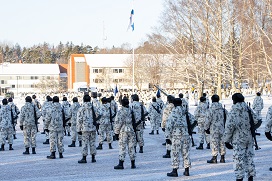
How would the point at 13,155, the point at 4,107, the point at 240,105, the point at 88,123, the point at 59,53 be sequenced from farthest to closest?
the point at 59,53 → the point at 4,107 → the point at 13,155 → the point at 88,123 → the point at 240,105

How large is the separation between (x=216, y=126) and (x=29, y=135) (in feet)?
20.0

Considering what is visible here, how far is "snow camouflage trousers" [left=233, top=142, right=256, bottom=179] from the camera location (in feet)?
30.9

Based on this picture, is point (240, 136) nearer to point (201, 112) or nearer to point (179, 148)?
point (179, 148)

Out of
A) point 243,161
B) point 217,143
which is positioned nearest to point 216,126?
point 217,143

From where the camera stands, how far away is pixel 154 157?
14656mm

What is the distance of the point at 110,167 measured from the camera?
12.7 metres

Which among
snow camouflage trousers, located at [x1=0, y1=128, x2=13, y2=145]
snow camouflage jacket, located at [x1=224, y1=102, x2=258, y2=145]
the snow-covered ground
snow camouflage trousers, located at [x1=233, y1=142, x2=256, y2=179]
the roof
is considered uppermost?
the roof

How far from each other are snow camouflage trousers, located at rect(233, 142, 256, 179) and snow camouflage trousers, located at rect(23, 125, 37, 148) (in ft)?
26.7

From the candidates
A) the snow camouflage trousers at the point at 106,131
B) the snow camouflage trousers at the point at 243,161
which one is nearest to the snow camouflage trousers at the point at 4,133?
the snow camouflage trousers at the point at 106,131

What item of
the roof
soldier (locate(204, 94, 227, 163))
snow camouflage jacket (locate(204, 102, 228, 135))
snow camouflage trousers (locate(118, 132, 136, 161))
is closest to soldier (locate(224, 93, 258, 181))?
snow camouflage trousers (locate(118, 132, 136, 161))

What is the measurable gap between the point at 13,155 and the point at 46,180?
5.14 m

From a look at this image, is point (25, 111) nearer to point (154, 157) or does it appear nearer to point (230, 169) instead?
point (154, 157)

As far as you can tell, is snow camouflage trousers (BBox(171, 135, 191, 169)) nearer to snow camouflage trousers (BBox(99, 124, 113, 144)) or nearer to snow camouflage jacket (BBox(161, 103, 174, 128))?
snow camouflage jacket (BBox(161, 103, 174, 128))

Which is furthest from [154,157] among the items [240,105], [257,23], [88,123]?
[257,23]
